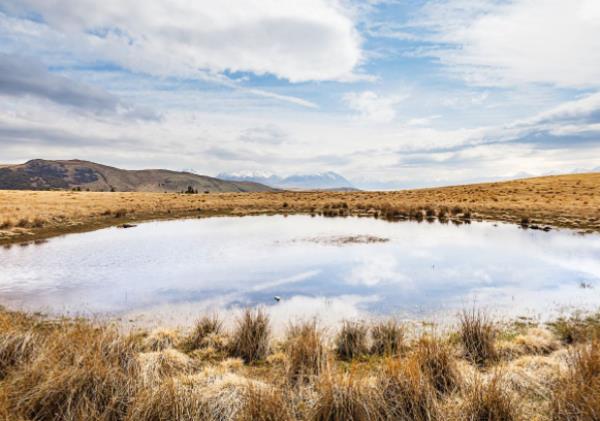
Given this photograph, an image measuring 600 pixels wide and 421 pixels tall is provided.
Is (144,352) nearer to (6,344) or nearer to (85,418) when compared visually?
(6,344)

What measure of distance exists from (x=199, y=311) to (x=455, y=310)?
9.00 m

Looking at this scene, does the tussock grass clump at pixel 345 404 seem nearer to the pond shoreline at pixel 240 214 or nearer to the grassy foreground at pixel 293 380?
the grassy foreground at pixel 293 380

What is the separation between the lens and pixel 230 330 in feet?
35.1

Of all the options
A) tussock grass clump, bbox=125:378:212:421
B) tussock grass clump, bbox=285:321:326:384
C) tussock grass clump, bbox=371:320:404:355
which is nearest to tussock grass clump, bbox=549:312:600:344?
tussock grass clump, bbox=371:320:404:355

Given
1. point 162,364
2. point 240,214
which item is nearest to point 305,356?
point 162,364

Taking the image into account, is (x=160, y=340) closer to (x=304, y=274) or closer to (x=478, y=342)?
(x=478, y=342)

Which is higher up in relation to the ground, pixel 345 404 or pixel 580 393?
pixel 580 393

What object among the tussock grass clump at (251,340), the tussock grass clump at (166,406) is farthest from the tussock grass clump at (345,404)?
the tussock grass clump at (251,340)

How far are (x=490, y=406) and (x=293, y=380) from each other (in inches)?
139

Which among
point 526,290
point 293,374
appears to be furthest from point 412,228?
point 293,374

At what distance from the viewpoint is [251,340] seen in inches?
362

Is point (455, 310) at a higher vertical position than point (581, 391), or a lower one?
lower

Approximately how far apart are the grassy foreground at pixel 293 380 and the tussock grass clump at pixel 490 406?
16 mm

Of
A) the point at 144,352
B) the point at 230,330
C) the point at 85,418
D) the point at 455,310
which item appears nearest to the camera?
the point at 85,418
